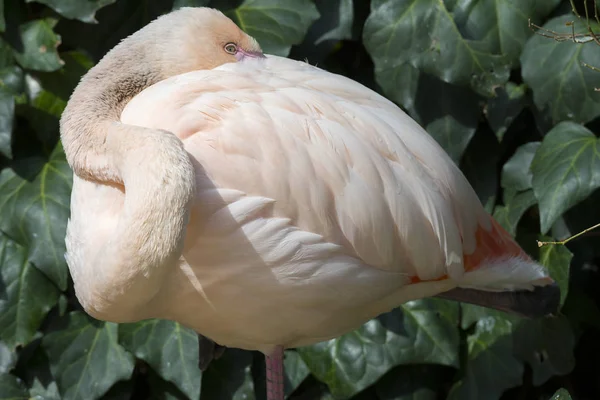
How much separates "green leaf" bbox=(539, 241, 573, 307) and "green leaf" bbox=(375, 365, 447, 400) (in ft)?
1.77

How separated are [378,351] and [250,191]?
1.10 m

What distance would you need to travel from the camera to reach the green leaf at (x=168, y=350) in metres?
2.71

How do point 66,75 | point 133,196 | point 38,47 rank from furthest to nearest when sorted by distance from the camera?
point 66,75 → point 38,47 → point 133,196

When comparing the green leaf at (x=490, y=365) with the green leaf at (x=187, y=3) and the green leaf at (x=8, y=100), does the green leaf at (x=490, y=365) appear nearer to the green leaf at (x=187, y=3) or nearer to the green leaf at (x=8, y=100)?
the green leaf at (x=187, y=3)

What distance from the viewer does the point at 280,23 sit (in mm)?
2615

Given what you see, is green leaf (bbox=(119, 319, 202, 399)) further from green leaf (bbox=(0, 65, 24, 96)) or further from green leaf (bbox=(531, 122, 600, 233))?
green leaf (bbox=(531, 122, 600, 233))

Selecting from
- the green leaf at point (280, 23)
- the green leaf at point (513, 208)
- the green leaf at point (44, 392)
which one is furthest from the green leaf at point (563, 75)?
the green leaf at point (44, 392)

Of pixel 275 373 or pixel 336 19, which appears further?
pixel 336 19

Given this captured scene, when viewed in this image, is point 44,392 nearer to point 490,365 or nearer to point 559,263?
point 490,365

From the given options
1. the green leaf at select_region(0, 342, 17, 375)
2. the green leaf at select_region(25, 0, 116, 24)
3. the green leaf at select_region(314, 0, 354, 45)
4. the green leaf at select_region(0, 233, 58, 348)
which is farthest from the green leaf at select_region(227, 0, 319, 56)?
the green leaf at select_region(0, 342, 17, 375)

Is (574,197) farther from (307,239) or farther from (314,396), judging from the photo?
(314,396)

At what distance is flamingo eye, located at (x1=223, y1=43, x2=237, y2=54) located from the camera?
6.81 ft

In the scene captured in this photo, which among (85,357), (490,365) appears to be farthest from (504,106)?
(85,357)

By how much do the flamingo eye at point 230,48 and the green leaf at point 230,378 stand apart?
1.17 m
